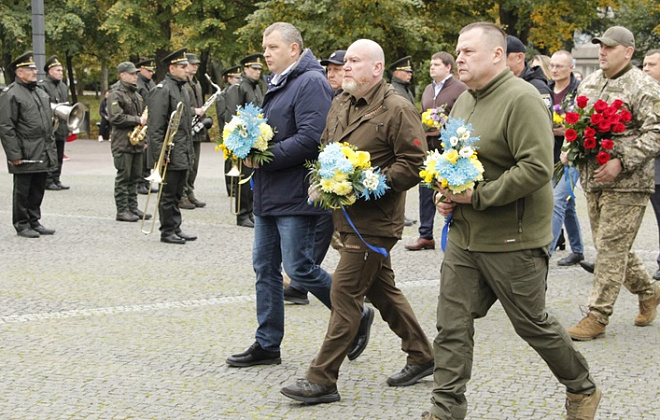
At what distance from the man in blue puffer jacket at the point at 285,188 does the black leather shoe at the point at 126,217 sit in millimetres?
6851

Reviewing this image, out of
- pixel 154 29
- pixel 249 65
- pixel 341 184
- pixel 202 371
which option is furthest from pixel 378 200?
pixel 154 29

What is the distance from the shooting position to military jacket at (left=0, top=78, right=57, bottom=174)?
36.7 feet

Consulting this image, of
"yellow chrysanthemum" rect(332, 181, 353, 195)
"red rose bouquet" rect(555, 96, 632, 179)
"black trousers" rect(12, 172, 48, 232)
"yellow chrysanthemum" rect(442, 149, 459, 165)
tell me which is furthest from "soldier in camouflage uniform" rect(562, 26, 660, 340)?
"black trousers" rect(12, 172, 48, 232)

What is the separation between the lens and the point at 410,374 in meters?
5.61

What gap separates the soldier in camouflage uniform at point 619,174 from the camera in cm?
652

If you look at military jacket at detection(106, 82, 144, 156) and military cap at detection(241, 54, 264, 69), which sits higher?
military cap at detection(241, 54, 264, 69)

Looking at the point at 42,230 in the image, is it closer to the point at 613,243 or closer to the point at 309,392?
the point at 309,392

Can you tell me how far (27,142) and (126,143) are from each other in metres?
1.95

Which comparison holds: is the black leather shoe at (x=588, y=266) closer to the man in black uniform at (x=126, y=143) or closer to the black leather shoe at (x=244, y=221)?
the black leather shoe at (x=244, y=221)

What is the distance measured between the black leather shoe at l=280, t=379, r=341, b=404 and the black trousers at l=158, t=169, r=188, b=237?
5802mm

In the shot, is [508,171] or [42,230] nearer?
[508,171]

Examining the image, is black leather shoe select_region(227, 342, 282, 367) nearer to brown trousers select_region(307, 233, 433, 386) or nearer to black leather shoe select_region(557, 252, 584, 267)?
brown trousers select_region(307, 233, 433, 386)

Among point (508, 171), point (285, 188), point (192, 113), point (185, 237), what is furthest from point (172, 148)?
point (508, 171)

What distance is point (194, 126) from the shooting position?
14.5 m
